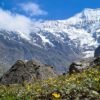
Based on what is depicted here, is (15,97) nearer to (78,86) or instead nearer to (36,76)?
(78,86)

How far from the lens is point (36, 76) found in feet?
113

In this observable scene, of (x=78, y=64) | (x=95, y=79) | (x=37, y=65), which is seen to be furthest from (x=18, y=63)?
(x=95, y=79)

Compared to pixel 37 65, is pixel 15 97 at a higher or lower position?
lower

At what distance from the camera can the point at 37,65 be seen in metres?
36.4

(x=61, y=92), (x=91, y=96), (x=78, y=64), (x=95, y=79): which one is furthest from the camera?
(x=78, y=64)

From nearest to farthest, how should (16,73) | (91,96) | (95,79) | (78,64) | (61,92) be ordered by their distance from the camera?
(91,96)
(61,92)
(95,79)
(78,64)
(16,73)

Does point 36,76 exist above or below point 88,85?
above

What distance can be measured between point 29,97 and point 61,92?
33.2 inches

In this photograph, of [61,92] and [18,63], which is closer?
[61,92]

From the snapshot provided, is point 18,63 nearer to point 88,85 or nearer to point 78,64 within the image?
point 78,64

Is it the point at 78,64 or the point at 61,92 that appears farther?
the point at 78,64

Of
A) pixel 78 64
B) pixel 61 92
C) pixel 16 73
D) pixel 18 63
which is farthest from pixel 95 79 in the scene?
pixel 18 63

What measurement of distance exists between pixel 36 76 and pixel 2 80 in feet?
9.89

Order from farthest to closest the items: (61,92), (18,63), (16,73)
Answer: (18,63)
(16,73)
(61,92)
